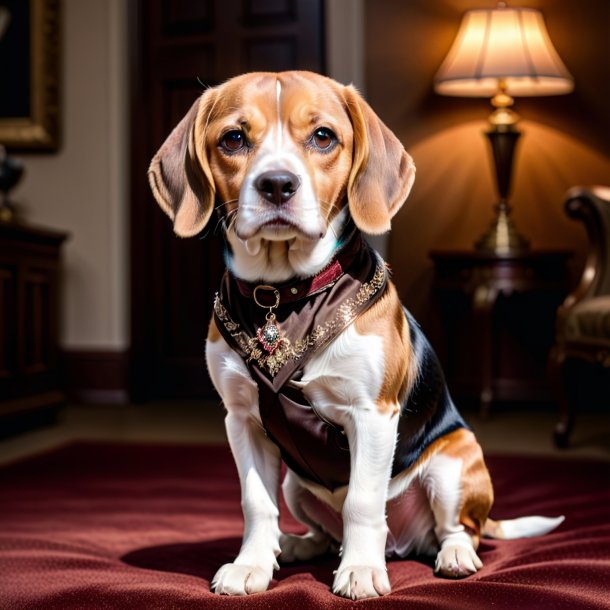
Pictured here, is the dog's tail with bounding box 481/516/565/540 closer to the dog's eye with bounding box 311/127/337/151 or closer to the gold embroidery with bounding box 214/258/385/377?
the gold embroidery with bounding box 214/258/385/377

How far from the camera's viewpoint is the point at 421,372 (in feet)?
4.79

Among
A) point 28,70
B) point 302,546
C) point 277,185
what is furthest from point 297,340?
point 28,70

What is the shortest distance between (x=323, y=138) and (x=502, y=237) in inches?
117

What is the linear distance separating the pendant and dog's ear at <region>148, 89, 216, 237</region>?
0.17 meters

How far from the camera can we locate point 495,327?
4.52 meters

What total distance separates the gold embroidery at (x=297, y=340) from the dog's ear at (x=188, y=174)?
0.18 m

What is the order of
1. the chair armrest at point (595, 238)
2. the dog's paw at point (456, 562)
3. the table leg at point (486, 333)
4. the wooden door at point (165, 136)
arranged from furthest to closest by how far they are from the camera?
the wooden door at point (165, 136) < the table leg at point (486, 333) < the chair armrest at point (595, 238) < the dog's paw at point (456, 562)

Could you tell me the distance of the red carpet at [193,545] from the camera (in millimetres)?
1357

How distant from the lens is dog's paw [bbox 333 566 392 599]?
51.7 inches

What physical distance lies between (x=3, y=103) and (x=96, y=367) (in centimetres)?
152

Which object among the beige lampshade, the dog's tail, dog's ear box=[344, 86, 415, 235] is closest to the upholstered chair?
the beige lampshade

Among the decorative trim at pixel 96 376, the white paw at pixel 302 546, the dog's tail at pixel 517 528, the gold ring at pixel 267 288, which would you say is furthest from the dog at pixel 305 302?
the decorative trim at pixel 96 376

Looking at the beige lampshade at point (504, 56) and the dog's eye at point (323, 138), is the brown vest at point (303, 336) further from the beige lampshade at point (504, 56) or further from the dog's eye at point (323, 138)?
the beige lampshade at point (504, 56)

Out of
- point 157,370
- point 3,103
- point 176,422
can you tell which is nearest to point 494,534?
point 176,422
